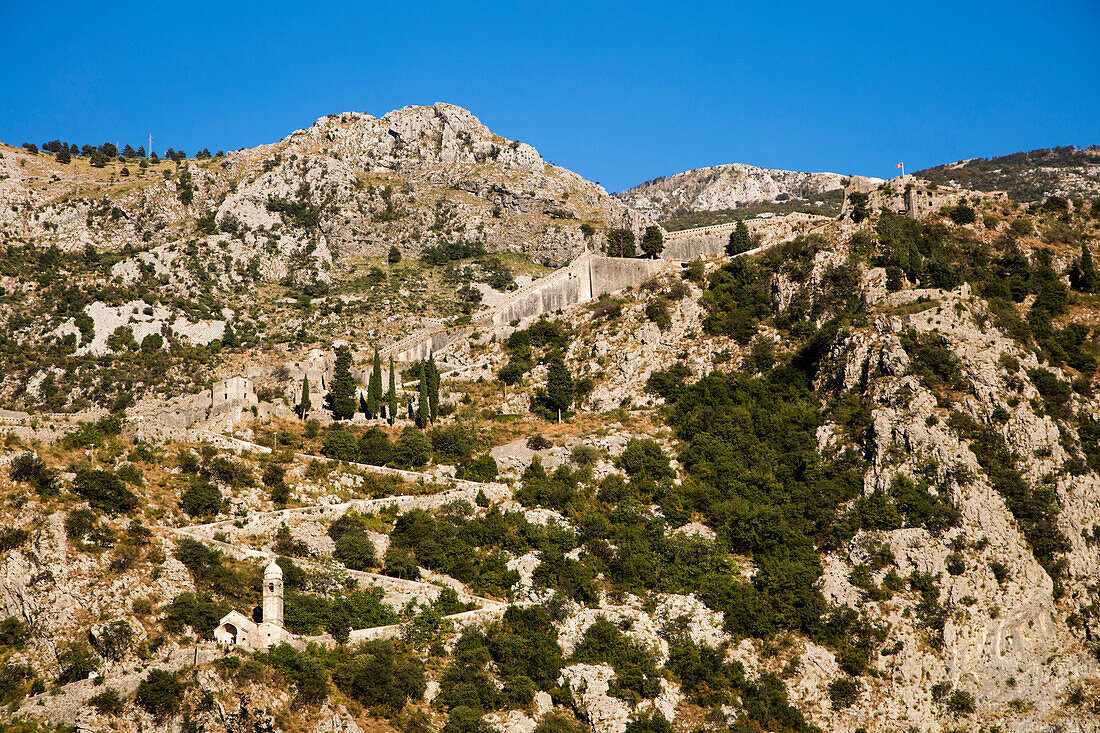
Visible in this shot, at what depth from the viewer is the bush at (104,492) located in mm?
51656

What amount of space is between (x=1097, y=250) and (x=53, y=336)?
7739 centimetres

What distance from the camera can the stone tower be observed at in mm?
45969

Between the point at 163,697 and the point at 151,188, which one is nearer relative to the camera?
the point at 163,697

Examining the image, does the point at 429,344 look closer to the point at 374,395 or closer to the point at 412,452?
the point at 374,395

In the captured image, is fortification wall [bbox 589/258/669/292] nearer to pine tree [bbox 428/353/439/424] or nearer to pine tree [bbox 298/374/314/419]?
pine tree [bbox 428/353/439/424]

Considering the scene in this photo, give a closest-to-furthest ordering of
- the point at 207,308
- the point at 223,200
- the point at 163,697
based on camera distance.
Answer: the point at 163,697
the point at 207,308
the point at 223,200

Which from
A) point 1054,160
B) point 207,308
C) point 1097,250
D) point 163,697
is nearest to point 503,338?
point 207,308

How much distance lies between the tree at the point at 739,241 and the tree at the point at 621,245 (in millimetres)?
7628

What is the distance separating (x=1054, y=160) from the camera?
163m

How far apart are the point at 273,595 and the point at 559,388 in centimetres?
3075

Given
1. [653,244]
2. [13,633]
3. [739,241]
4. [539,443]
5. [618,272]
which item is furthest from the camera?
[653,244]

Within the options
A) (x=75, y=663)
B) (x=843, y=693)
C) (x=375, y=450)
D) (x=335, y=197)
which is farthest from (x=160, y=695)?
(x=335, y=197)

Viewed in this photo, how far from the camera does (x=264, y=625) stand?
4572cm

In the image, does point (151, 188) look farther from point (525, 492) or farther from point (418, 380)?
point (525, 492)
